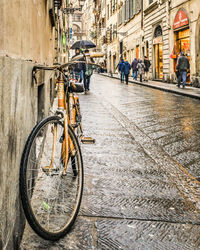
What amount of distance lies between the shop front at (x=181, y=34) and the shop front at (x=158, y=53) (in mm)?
2672

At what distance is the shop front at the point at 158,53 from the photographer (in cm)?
2236

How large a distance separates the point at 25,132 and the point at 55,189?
58 cm

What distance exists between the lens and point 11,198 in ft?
6.25

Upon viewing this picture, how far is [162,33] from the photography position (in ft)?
70.4

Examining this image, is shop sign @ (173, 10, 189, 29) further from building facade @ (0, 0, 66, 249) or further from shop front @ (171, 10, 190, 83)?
building facade @ (0, 0, 66, 249)

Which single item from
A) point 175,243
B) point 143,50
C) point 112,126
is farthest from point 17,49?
point 143,50

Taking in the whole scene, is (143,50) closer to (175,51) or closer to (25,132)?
(175,51)

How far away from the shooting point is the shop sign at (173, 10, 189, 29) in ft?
56.4

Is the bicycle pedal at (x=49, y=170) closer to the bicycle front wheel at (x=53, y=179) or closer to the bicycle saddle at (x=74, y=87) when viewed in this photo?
the bicycle front wheel at (x=53, y=179)

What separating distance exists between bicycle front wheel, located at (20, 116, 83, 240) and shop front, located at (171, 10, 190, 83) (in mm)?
15981

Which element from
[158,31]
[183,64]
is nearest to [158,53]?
[158,31]

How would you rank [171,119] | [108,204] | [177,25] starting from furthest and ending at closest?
[177,25]
[171,119]
[108,204]

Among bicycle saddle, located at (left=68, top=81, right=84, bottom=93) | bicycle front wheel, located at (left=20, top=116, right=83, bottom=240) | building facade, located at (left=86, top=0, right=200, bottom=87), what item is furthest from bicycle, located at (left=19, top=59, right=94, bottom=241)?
building facade, located at (left=86, top=0, right=200, bottom=87)

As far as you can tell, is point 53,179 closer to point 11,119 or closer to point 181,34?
point 11,119
